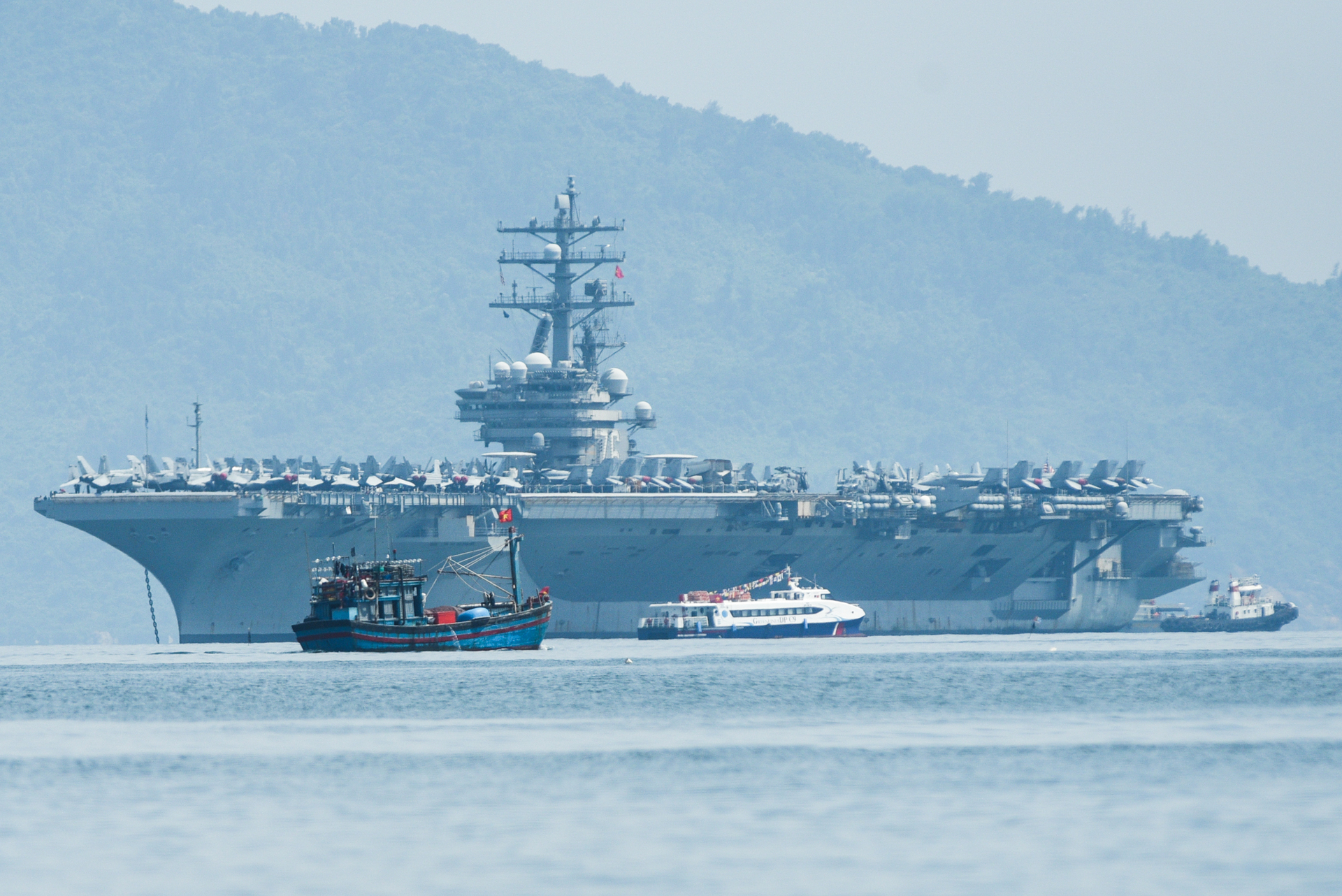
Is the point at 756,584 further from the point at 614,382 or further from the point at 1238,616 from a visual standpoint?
the point at 1238,616

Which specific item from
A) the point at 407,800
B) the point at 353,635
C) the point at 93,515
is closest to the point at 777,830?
the point at 407,800

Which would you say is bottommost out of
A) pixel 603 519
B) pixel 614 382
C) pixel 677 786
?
pixel 677 786

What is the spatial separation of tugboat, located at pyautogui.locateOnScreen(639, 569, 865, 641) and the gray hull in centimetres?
70

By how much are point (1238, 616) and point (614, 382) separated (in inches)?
1036

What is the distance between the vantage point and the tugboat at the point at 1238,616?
8550 cm

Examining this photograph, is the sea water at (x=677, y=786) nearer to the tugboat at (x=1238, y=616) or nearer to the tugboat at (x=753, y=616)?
the tugboat at (x=753, y=616)

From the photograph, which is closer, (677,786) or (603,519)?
(677,786)

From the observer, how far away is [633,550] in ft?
215

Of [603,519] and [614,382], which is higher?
[614,382]

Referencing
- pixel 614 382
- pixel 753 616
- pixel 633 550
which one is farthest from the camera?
pixel 614 382

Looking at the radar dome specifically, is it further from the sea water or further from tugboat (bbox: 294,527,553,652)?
the sea water

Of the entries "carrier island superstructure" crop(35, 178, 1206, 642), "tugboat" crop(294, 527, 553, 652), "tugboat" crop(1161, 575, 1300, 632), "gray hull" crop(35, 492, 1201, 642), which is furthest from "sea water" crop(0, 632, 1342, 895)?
"tugboat" crop(1161, 575, 1300, 632)

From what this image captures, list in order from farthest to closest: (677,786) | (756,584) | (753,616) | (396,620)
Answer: (756,584) → (753,616) → (396,620) → (677,786)

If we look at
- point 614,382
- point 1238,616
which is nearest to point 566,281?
point 614,382
